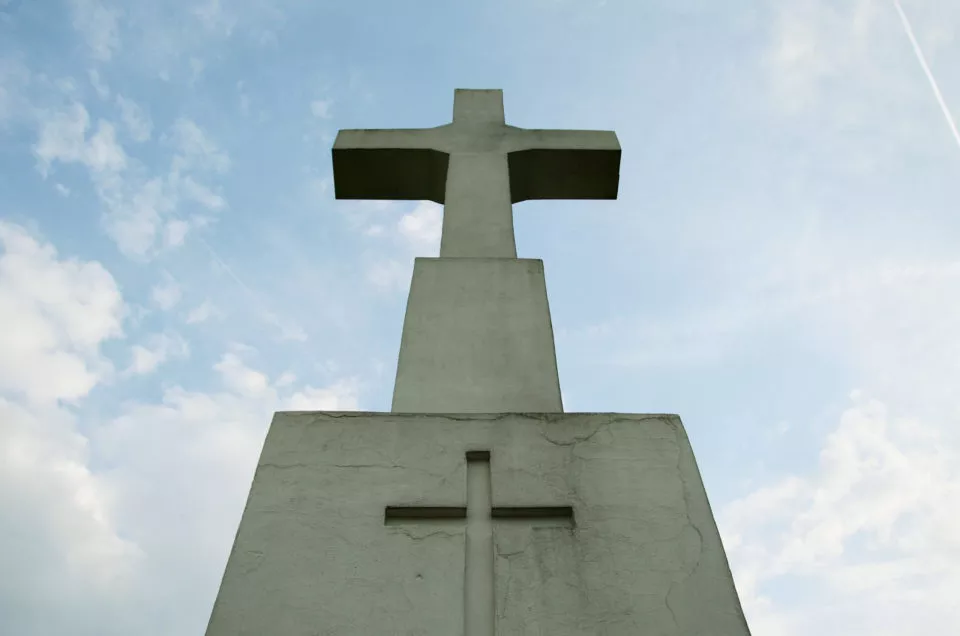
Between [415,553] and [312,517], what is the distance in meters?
0.31

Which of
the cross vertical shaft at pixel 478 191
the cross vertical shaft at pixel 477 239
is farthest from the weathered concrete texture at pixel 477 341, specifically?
the cross vertical shaft at pixel 478 191

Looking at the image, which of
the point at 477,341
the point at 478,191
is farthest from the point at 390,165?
the point at 477,341

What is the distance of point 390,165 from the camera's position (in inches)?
166

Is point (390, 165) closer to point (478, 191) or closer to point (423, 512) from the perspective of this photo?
point (478, 191)

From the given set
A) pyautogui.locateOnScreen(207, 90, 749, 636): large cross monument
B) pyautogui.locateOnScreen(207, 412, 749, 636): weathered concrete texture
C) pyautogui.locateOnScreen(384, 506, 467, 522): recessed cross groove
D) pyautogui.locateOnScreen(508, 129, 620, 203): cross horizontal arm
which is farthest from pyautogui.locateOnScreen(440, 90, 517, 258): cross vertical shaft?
pyautogui.locateOnScreen(384, 506, 467, 522): recessed cross groove

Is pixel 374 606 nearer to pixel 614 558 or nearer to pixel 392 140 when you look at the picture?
pixel 614 558

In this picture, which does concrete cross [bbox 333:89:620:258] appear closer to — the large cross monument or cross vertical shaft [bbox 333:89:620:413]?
cross vertical shaft [bbox 333:89:620:413]

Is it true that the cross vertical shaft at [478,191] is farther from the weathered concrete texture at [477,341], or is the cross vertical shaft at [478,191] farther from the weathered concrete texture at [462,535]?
the weathered concrete texture at [462,535]

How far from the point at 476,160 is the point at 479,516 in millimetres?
2260

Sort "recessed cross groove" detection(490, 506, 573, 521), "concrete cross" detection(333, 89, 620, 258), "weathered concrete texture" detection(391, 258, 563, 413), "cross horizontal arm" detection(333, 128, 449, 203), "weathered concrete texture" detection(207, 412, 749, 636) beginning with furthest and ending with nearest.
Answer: "cross horizontal arm" detection(333, 128, 449, 203) < "concrete cross" detection(333, 89, 620, 258) < "weathered concrete texture" detection(391, 258, 563, 413) < "recessed cross groove" detection(490, 506, 573, 521) < "weathered concrete texture" detection(207, 412, 749, 636)

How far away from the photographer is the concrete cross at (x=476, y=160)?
397 centimetres

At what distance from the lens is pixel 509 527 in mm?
2129

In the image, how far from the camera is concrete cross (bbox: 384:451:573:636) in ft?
6.55

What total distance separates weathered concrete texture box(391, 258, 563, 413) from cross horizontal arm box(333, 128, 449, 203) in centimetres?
119
